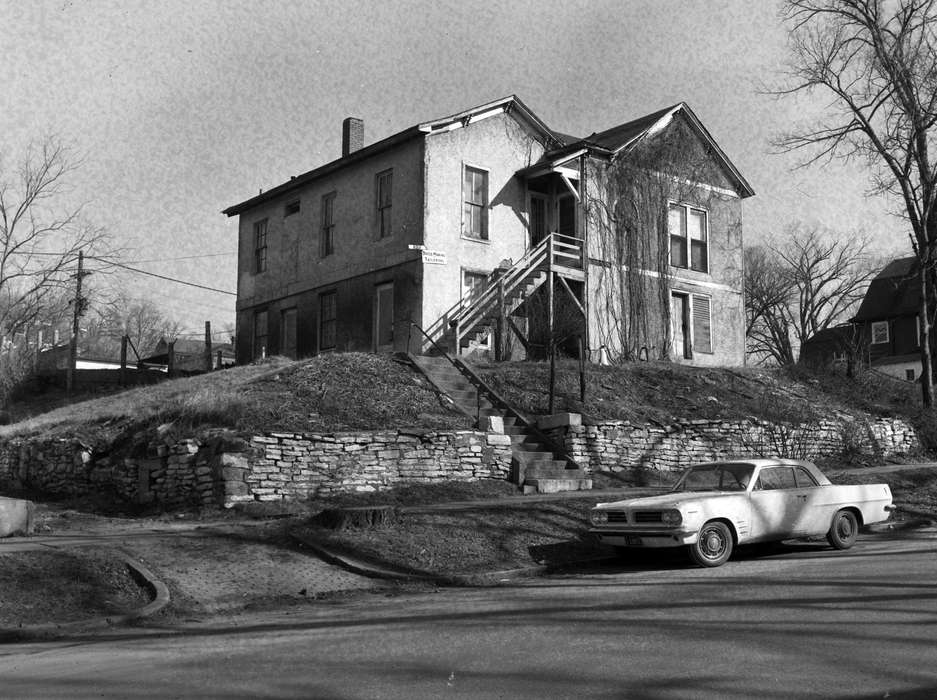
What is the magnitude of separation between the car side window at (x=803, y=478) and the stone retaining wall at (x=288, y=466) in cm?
636

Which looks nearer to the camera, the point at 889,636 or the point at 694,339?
the point at 889,636

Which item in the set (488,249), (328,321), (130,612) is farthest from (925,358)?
(130,612)

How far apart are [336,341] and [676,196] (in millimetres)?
11301

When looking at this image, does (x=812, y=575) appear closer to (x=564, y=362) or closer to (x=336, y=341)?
(x=564, y=362)

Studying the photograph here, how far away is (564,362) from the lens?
24797 mm

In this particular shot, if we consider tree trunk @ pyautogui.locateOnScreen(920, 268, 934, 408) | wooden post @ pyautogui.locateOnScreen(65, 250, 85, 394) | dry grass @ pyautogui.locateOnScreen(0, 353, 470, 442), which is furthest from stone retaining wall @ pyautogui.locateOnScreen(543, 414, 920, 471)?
wooden post @ pyautogui.locateOnScreen(65, 250, 85, 394)

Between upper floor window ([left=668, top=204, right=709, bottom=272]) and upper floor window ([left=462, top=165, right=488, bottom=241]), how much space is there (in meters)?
6.32

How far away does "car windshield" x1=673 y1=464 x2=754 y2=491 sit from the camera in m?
12.7

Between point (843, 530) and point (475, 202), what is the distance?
1639cm

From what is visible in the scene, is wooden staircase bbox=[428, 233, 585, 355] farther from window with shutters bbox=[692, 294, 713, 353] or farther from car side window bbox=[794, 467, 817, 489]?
car side window bbox=[794, 467, 817, 489]

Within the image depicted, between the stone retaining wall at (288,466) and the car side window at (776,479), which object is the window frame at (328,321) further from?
the car side window at (776,479)

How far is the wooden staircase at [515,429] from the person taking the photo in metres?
18.3

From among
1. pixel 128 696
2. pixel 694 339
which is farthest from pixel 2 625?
pixel 694 339

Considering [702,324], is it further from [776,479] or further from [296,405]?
[776,479]
